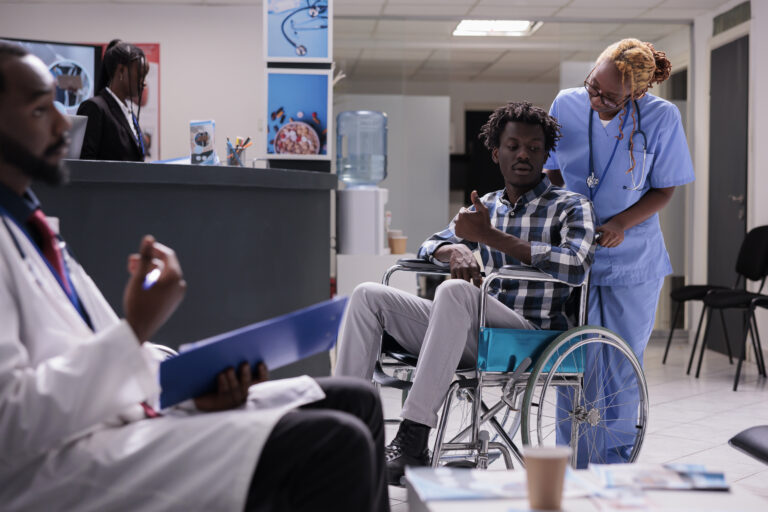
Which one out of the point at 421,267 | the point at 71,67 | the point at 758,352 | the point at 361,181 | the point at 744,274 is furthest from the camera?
the point at 71,67

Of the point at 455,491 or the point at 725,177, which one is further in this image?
the point at 725,177

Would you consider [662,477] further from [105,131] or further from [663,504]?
[105,131]

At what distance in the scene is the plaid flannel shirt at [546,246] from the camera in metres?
2.26

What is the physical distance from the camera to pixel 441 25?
21.3 feet

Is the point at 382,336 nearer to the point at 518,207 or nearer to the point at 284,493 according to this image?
the point at 518,207

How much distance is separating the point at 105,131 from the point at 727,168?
4603 mm

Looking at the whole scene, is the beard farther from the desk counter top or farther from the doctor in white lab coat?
the desk counter top

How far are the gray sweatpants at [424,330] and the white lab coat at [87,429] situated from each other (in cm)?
103

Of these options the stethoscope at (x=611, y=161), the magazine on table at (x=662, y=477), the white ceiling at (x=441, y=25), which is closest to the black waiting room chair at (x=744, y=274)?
the white ceiling at (x=441, y=25)

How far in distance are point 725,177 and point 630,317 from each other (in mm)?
4004

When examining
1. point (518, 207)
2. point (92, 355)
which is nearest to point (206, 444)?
point (92, 355)

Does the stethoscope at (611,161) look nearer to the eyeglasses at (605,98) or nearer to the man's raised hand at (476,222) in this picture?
the eyeglasses at (605,98)

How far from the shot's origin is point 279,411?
3.82 feet

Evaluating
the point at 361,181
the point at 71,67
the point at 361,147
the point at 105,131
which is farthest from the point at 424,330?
the point at 71,67
